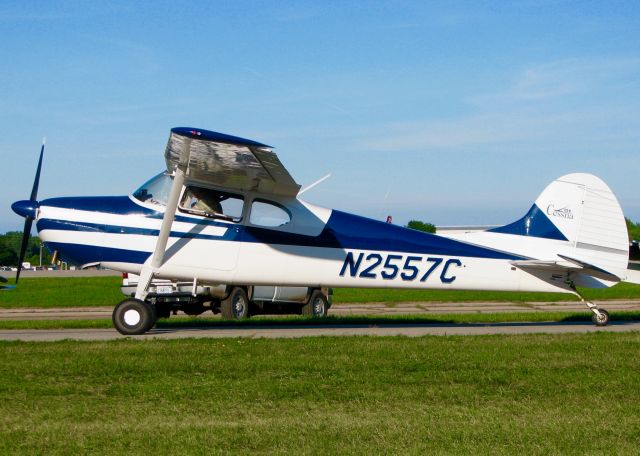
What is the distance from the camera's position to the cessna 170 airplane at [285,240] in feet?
40.8

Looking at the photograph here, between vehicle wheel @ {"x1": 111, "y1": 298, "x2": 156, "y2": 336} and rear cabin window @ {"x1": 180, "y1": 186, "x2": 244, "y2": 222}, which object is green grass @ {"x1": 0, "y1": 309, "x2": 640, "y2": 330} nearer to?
vehicle wheel @ {"x1": 111, "y1": 298, "x2": 156, "y2": 336}

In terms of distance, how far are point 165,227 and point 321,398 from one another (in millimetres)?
5665

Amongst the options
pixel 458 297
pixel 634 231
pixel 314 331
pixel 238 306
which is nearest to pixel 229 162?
pixel 314 331

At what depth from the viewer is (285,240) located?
12.9m

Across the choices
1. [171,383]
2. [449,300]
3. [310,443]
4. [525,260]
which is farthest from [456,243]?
[449,300]

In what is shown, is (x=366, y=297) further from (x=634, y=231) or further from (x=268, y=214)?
(x=634, y=231)

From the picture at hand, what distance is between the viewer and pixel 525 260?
13547 millimetres

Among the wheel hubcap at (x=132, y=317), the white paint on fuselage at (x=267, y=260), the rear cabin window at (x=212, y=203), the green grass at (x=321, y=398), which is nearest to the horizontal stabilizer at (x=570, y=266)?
the white paint on fuselage at (x=267, y=260)

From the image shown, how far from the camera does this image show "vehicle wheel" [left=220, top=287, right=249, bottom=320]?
16.7 meters

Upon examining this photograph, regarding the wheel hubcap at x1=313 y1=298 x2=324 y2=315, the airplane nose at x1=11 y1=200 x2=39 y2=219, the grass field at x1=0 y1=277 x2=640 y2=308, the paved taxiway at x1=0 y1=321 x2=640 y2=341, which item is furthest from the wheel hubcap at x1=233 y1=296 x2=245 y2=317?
the grass field at x1=0 y1=277 x2=640 y2=308

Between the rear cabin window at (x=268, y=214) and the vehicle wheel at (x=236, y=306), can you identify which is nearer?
the rear cabin window at (x=268, y=214)

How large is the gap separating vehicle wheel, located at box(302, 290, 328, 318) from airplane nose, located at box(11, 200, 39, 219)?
7.67m

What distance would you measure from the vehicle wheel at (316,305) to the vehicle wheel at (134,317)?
6.80 m

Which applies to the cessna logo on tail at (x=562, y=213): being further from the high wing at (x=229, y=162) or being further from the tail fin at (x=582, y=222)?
the high wing at (x=229, y=162)
